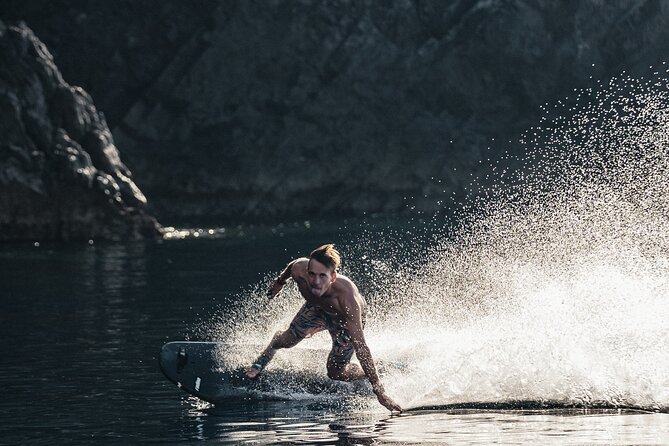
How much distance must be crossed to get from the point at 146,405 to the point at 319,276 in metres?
3.64

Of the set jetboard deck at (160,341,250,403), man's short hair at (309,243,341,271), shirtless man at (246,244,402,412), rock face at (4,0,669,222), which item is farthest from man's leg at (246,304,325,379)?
rock face at (4,0,669,222)

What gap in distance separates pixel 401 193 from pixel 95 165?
34352mm

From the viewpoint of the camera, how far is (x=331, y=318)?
17.7 metres

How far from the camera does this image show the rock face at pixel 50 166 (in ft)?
208

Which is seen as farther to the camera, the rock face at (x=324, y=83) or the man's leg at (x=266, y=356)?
the rock face at (x=324, y=83)

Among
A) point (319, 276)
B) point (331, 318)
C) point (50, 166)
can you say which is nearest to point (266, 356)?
point (331, 318)

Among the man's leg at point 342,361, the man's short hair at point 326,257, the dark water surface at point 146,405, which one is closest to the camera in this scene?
the dark water surface at point 146,405

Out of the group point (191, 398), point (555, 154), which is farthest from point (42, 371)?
point (555, 154)

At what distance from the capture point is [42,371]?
21234mm

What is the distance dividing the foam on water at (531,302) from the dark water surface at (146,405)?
1048 millimetres

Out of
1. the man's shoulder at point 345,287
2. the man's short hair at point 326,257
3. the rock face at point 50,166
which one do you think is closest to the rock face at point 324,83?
the rock face at point 50,166

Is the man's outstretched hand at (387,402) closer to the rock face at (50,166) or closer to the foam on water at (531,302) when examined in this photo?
the foam on water at (531,302)

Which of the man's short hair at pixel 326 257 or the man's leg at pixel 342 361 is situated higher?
the man's short hair at pixel 326 257

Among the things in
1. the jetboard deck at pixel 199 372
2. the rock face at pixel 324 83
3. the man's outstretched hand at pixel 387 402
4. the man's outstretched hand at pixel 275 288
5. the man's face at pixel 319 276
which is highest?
the rock face at pixel 324 83
